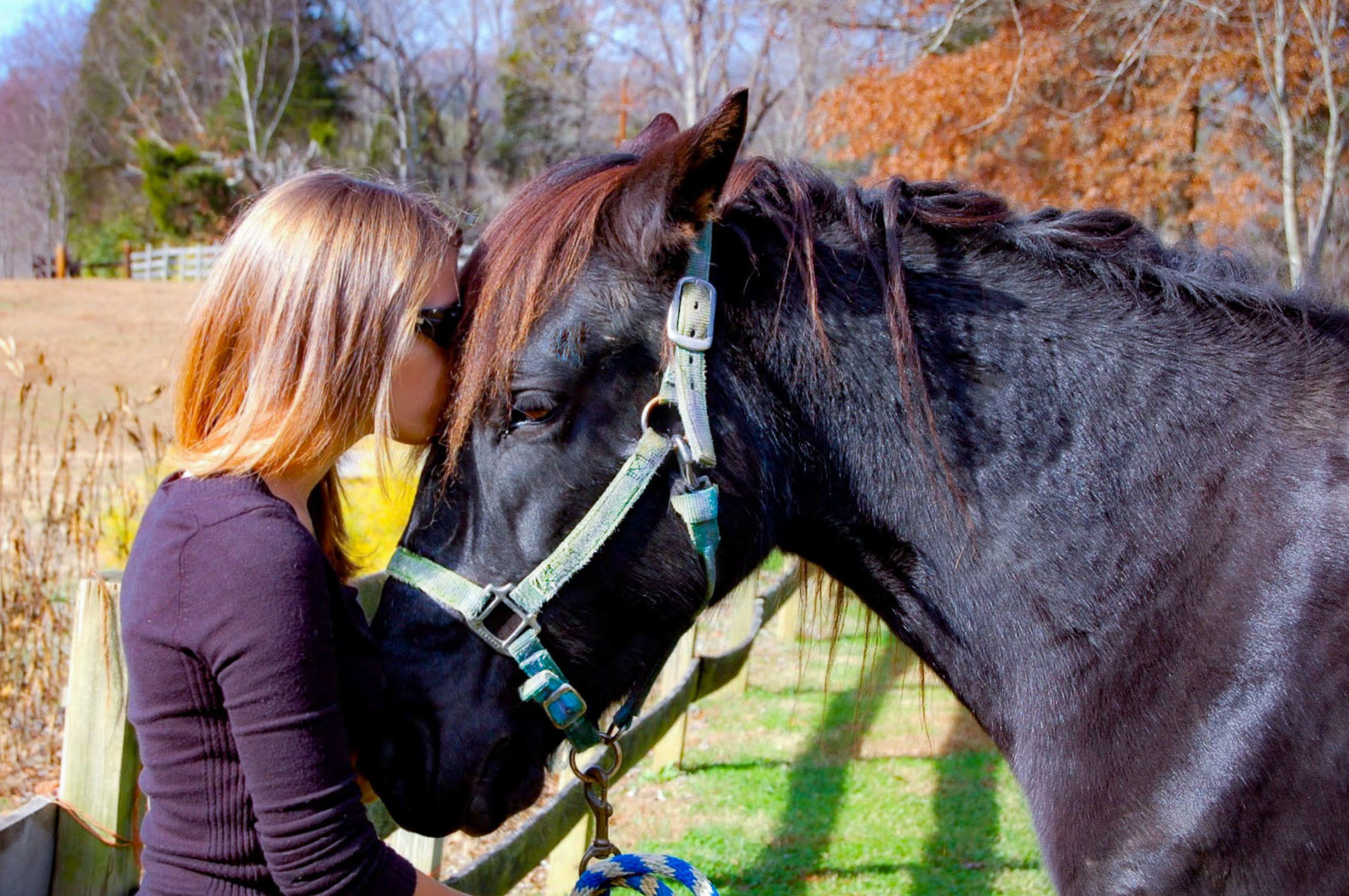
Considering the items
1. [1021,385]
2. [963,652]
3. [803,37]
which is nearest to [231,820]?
[963,652]

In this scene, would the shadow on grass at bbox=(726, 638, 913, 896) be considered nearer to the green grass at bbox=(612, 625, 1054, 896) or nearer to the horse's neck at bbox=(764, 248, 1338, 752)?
the green grass at bbox=(612, 625, 1054, 896)

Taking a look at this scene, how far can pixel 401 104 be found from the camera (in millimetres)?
39344

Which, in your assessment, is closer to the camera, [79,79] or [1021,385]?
[1021,385]

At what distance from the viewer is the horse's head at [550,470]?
5.60 ft

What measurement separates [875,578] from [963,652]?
0.67 ft

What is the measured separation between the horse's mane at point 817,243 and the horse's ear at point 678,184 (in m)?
0.03

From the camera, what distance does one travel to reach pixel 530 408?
5.57 ft

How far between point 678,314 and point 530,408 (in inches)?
11.5

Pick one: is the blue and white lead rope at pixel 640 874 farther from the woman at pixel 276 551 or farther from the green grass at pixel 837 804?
the green grass at pixel 837 804

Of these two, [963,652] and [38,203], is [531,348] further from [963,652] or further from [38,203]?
[38,203]

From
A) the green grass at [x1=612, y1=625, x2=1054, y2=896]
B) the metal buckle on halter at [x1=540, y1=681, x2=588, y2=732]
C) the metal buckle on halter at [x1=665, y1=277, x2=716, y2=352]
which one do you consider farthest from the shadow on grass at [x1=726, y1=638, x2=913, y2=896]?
the metal buckle on halter at [x1=665, y1=277, x2=716, y2=352]

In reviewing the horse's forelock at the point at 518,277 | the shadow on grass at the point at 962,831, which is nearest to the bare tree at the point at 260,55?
the shadow on grass at the point at 962,831

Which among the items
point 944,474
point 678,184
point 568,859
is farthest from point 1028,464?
point 568,859

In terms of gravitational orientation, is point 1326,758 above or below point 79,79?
below
